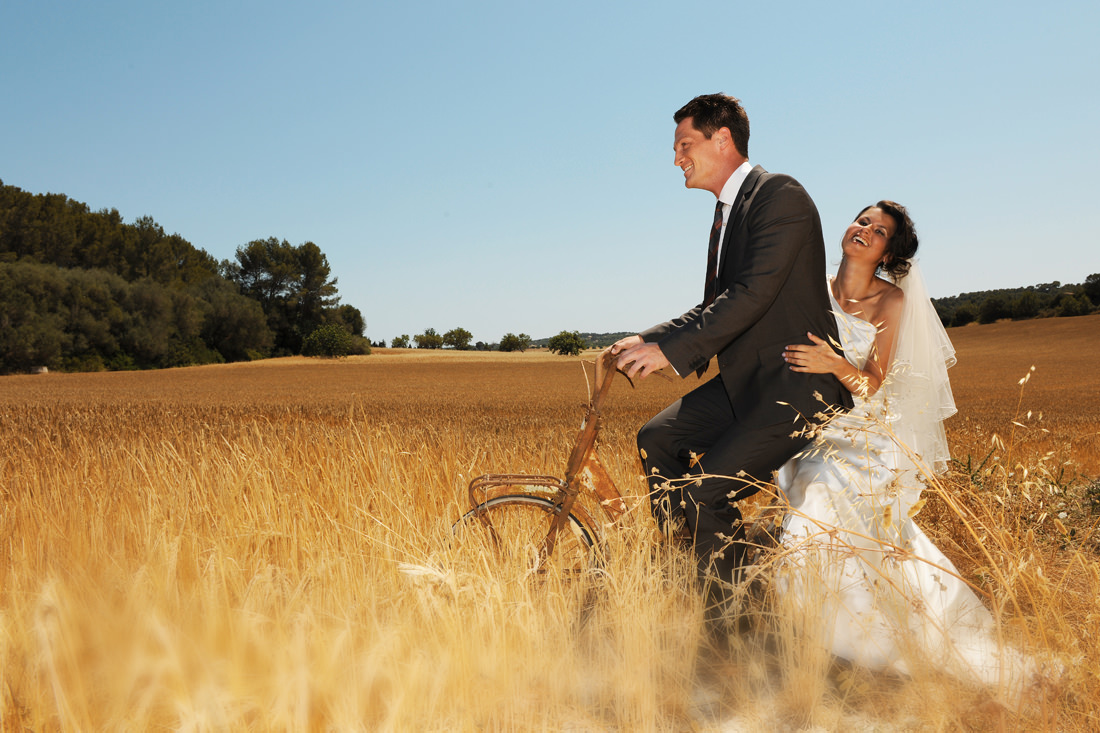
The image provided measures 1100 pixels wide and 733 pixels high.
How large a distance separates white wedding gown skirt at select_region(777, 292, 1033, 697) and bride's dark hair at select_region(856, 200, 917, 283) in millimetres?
525

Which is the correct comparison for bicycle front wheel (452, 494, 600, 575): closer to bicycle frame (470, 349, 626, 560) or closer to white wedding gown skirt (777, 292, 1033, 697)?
bicycle frame (470, 349, 626, 560)

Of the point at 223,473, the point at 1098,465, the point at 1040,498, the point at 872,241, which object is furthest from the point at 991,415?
the point at 223,473

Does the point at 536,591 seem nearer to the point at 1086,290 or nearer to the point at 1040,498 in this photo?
the point at 1040,498

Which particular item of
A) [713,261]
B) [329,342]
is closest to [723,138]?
[713,261]

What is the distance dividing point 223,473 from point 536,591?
326 centimetres

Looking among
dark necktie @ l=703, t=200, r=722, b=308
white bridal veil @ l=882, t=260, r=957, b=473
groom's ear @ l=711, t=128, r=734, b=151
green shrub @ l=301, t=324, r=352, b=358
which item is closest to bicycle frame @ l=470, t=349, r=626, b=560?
dark necktie @ l=703, t=200, r=722, b=308

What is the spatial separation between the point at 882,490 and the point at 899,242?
129 cm

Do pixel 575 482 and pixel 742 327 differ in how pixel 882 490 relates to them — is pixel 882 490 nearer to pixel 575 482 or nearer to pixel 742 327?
pixel 742 327

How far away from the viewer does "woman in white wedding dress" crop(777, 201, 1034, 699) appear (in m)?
2.60

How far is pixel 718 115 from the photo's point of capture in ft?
9.09

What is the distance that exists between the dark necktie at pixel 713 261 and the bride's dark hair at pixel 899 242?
3.49ft

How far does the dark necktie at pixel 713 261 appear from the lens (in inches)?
117

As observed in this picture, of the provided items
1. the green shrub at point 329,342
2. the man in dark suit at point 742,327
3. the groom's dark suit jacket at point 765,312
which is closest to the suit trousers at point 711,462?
the man in dark suit at point 742,327

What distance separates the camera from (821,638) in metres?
2.62
